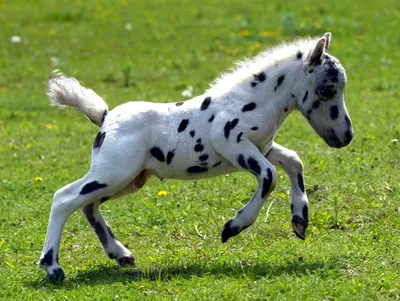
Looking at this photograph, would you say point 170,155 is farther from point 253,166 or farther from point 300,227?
point 300,227

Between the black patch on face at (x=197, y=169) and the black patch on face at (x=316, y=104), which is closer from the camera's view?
the black patch on face at (x=316, y=104)

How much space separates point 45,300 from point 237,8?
54.0ft

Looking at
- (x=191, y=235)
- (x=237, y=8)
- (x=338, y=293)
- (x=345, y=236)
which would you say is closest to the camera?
(x=338, y=293)

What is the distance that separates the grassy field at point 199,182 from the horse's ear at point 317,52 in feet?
5.20

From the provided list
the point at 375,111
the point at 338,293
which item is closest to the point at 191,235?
the point at 338,293

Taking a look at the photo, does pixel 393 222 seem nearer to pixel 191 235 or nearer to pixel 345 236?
pixel 345 236

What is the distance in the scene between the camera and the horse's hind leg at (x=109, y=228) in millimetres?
8062

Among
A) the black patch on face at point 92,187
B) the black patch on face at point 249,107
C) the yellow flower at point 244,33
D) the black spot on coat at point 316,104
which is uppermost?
the black spot on coat at point 316,104

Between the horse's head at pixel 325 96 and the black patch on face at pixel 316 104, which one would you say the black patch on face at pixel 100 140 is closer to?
the horse's head at pixel 325 96

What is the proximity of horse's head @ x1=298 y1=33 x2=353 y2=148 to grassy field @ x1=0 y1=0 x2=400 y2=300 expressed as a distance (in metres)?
0.99

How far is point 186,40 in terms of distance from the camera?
20.4 meters

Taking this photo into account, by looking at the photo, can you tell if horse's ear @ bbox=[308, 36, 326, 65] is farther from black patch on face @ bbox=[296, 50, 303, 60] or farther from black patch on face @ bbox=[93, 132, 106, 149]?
black patch on face @ bbox=[93, 132, 106, 149]

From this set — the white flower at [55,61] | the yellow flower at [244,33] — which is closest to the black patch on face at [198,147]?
the white flower at [55,61]

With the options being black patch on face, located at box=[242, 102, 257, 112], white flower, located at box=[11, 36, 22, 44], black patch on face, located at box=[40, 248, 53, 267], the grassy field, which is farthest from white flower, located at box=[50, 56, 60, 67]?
black patch on face, located at box=[40, 248, 53, 267]
